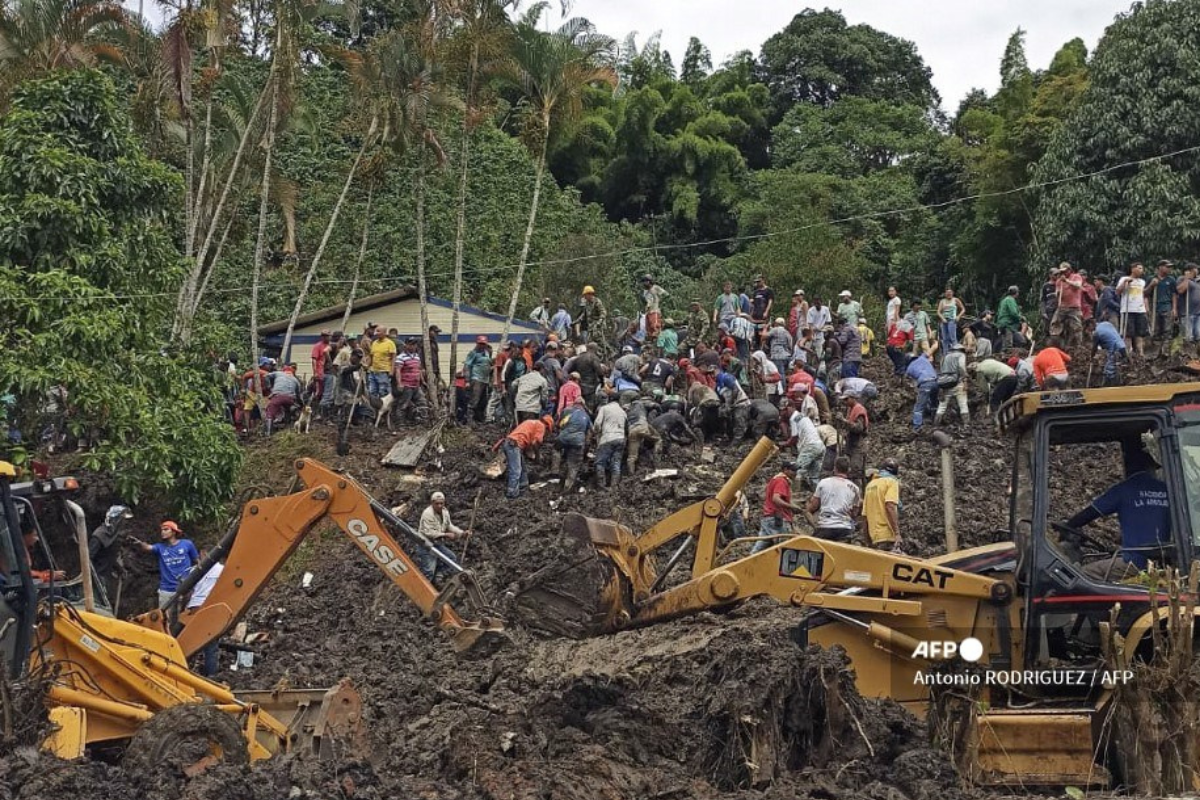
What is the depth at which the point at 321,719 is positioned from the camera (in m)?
11.9

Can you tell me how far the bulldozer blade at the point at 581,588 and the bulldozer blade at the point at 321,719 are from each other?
1953 millimetres

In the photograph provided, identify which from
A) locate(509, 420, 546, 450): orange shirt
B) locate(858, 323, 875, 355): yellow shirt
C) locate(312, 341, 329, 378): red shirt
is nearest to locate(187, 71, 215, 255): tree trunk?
locate(312, 341, 329, 378): red shirt

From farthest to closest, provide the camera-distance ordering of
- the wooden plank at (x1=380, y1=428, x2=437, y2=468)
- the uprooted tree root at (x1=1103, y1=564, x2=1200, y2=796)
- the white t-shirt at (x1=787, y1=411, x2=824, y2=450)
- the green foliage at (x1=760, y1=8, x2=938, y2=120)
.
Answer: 1. the green foliage at (x1=760, y1=8, x2=938, y2=120)
2. the wooden plank at (x1=380, y1=428, x2=437, y2=468)
3. the white t-shirt at (x1=787, y1=411, x2=824, y2=450)
4. the uprooted tree root at (x1=1103, y1=564, x2=1200, y2=796)

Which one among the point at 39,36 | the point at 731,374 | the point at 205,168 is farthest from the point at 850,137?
the point at 39,36

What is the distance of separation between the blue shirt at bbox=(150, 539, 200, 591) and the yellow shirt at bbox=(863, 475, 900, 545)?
7.19 meters

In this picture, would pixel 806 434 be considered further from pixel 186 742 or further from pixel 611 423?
pixel 186 742

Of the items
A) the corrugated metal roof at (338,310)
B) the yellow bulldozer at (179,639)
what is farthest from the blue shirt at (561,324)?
the yellow bulldozer at (179,639)

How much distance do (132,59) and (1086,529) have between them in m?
22.9

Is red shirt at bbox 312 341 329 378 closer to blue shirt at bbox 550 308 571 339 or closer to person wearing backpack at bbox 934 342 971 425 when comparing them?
blue shirt at bbox 550 308 571 339

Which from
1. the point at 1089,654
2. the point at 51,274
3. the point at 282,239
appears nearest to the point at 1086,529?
the point at 1089,654

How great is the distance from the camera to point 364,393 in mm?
27656

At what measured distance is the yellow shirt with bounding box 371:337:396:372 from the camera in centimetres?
2734

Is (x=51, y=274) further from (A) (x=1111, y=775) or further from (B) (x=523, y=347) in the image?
(A) (x=1111, y=775)

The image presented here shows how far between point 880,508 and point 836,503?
508 millimetres
